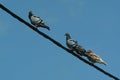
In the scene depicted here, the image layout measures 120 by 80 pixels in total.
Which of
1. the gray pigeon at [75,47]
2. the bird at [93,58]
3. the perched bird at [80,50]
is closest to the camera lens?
the perched bird at [80,50]

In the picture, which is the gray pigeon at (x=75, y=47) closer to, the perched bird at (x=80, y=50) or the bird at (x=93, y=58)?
the perched bird at (x=80, y=50)

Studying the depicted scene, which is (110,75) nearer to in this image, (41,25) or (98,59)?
(41,25)

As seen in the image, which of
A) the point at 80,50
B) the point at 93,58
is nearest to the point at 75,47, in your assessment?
the point at 80,50

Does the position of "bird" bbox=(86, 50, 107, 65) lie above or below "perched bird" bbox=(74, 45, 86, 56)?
above

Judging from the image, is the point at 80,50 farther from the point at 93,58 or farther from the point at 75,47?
the point at 93,58

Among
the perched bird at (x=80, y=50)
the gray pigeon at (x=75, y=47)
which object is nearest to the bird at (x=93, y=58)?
the gray pigeon at (x=75, y=47)

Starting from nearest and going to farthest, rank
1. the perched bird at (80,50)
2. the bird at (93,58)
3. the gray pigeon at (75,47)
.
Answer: the perched bird at (80,50)
the gray pigeon at (75,47)
the bird at (93,58)

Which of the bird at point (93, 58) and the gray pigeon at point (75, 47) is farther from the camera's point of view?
the bird at point (93, 58)

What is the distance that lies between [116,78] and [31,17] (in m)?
6.07

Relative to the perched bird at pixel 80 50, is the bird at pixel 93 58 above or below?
above

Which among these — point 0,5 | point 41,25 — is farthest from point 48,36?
point 41,25

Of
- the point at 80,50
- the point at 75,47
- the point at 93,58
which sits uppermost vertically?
the point at 93,58

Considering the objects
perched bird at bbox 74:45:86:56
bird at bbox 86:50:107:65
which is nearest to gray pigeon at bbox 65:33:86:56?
perched bird at bbox 74:45:86:56

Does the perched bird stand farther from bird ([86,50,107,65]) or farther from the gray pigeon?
bird ([86,50,107,65])
